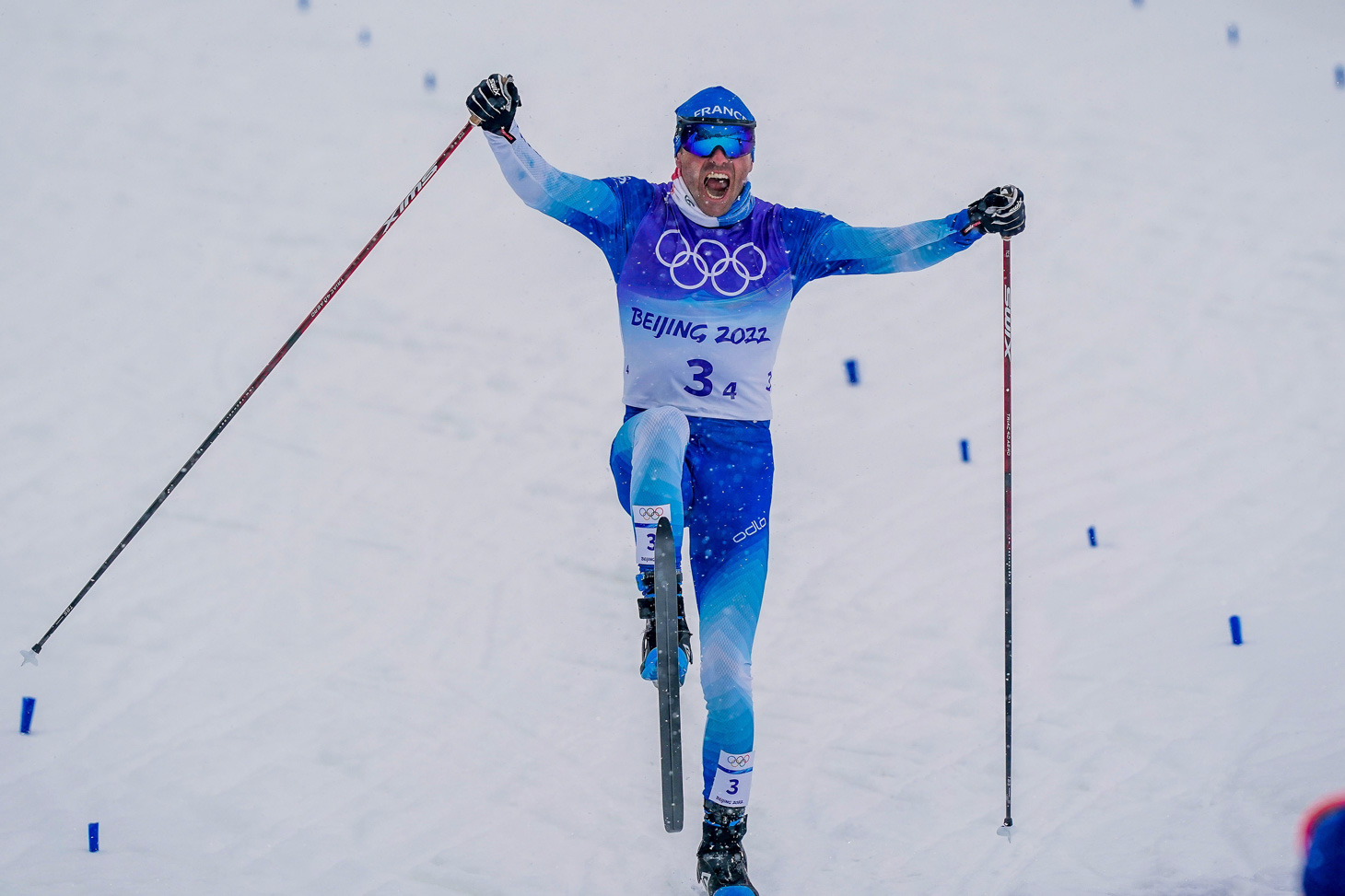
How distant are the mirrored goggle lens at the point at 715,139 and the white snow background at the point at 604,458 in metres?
2.30

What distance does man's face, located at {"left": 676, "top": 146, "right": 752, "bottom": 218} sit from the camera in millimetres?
4027

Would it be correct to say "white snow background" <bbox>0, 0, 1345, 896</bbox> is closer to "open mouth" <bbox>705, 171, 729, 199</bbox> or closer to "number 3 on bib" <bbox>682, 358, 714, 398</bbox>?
"number 3 on bib" <bbox>682, 358, 714, 398</bbox>

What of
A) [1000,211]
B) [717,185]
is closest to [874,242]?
[1000,211]

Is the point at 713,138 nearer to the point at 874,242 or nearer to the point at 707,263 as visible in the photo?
the point at 707,263

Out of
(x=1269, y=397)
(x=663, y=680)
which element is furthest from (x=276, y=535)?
(x=1269, y=397)

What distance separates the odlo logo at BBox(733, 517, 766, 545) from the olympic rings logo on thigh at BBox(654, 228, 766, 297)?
0.74 m

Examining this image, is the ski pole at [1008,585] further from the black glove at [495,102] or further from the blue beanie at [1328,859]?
the blue beanie at [1328,859]

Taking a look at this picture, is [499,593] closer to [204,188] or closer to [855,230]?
[855,230]

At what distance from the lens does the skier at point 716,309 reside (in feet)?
12.6

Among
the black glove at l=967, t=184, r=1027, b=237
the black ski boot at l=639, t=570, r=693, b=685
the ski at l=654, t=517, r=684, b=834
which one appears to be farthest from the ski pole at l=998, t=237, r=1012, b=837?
the ski at l=654, t=517, r=684, b=834

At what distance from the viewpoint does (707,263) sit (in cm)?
407

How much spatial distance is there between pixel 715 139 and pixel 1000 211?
36.3 inches

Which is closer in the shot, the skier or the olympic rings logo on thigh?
the skier

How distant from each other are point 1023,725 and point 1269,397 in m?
3.81
